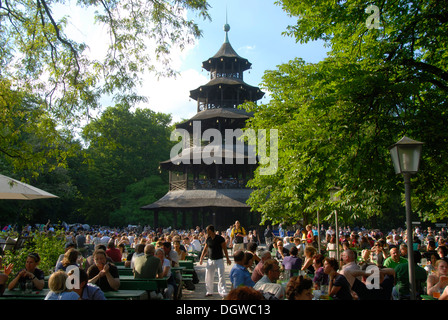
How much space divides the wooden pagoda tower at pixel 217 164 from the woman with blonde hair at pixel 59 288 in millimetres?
25441

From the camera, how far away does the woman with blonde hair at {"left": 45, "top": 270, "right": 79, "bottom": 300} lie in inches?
185

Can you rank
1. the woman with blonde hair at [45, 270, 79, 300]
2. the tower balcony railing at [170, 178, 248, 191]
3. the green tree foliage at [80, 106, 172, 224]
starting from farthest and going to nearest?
the green tree foliage at [80, 106, 172, 224] → the tower balcony railing at [170, 178, 248, 191] → the woman with blonde hair at [45, 270, 79, 300]

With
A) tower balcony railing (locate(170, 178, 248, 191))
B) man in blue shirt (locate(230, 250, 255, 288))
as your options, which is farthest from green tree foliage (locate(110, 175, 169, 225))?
man in blue shirt (locate(230, 250, 255, 288))

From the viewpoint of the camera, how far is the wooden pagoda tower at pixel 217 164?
110 feet

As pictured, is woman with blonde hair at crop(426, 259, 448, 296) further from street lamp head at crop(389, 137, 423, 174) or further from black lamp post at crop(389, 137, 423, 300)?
street lamp head at crop(389, 137, 423, 174)

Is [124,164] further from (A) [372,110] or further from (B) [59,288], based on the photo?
(B) [59,288]

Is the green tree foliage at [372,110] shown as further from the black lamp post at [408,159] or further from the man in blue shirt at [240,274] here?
the man in blue shirt at [240,274]

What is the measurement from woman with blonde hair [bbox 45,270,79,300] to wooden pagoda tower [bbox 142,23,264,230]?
25.4 metres

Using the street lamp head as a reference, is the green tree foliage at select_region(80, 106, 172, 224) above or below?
above

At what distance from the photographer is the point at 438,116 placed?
907cm

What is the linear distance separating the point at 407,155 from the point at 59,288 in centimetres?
550

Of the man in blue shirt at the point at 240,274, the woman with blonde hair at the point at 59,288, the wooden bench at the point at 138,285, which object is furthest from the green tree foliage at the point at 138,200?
the woman with blonde hair at the point at 59,288

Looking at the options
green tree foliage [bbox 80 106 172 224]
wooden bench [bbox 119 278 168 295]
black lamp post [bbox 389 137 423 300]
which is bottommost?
wooden bench [bbox 119 278 168 295]
